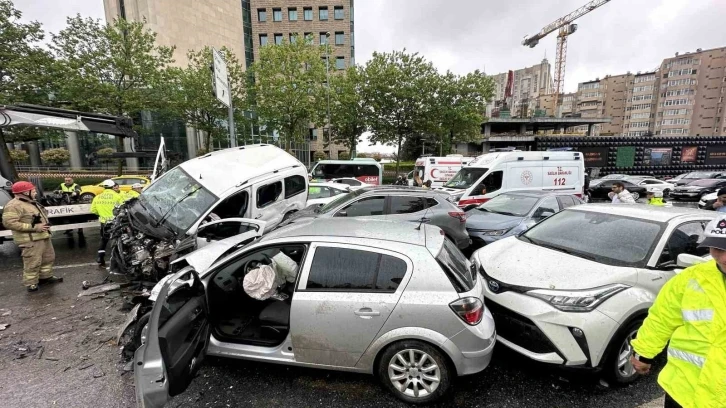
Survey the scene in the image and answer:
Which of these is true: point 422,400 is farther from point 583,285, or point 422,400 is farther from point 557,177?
point 557,177

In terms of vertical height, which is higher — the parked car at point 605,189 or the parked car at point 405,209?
the parked car at point 405,209

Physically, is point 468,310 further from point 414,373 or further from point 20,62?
point 20,62

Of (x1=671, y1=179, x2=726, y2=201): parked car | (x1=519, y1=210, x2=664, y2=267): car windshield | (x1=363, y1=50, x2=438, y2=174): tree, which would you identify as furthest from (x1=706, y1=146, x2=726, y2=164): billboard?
(x1=519, y1=210, x2=664, y2=267): car windshield

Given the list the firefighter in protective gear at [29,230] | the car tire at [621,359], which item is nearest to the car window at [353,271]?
the car tire at [621,359]

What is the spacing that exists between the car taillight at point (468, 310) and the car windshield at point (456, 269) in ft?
0.31

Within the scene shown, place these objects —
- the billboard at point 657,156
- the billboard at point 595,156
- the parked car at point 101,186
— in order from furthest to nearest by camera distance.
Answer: the billboard at point 657,156
the billboard at point 595,156
the parked car at point 101,186

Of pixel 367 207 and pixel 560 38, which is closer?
pixel 367 207

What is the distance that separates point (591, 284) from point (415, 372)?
1740 millimetres

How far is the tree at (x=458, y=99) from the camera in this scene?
65.4ft

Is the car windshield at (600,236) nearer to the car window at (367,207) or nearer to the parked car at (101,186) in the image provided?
the car window at (367,207)

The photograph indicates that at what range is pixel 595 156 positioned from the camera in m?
22.5

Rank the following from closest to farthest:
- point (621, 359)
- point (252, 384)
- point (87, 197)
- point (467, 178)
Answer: point (621, 359), point (252, 384), point (467, 178), point (87, 197)

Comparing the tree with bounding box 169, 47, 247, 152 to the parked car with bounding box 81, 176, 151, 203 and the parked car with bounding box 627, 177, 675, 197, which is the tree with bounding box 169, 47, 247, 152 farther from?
the parked car with bounding box 627, 177, 675, 197

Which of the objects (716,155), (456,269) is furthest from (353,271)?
(716,155)
